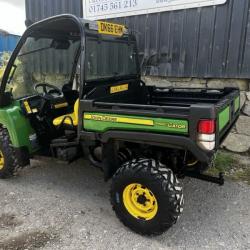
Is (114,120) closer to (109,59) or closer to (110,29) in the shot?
(109,59)

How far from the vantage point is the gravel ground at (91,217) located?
2797mm

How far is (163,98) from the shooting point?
13.8 feet

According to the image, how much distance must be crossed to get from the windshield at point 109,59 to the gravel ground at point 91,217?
4.82ft

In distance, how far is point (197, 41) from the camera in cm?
493

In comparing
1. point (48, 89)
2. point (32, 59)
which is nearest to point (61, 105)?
point (48, 89)

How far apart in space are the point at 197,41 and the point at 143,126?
285 centimetres


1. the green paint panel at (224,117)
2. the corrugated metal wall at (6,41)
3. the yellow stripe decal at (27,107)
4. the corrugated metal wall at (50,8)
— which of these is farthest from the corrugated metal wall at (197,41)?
the corrugated metal wall at (6,41)

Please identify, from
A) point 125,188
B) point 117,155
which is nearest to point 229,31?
point 117,155

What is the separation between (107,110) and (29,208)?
60.3 inches

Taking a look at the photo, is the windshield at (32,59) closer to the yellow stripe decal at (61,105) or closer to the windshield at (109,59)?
the yellow stripe decal at (61,105)

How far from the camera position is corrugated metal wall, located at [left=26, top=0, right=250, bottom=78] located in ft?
15.1

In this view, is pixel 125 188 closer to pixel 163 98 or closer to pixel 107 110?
pixel 107 110

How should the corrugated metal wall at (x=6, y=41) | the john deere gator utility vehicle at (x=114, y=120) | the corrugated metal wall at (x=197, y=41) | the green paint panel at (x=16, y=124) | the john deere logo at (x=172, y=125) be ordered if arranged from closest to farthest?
the john deere logo at (x=172, y=125), the john deere gator utility vehicle at (x=114, y=120), the green paint panel at (x=16, y=124), the corrugated metal wall at (x=197, y=41), the corrugated metal wall at (x=6, y=41)

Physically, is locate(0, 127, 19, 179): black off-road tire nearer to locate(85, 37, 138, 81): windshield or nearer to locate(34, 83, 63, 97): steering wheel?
locate(34, 83, 63, 97): steering wheel
